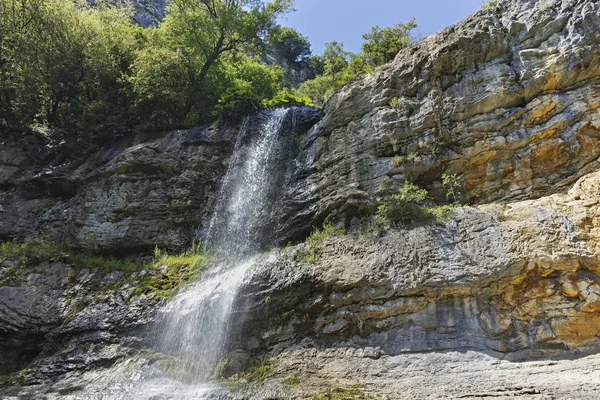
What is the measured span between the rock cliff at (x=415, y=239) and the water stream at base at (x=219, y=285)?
0.46 m

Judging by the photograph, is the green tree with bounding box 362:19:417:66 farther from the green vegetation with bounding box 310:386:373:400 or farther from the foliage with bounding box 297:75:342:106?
the green vegetation with bounding box 310:386:373:400

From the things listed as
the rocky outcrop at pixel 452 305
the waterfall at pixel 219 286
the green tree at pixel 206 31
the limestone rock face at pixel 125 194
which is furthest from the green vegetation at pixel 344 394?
the green tree at pixel 206 31

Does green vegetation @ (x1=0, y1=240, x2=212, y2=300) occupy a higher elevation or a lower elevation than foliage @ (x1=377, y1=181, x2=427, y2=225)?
lower

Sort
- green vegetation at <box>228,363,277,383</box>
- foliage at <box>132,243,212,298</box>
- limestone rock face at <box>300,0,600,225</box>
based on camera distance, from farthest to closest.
A: foliage at <box>132,243,212,298</box>
limestone rock face at <box>300,0,600,225</box>
green vegetation at <box>228,363,277,383</box>

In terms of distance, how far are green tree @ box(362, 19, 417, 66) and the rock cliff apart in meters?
2.01

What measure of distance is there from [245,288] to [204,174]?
5.61 metres

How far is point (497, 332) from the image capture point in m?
6.24

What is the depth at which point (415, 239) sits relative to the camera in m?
7.82

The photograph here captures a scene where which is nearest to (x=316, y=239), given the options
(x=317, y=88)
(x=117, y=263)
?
(x=117, y=263)

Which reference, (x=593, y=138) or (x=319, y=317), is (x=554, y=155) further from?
(x=319, y=317)

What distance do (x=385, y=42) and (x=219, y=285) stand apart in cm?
948

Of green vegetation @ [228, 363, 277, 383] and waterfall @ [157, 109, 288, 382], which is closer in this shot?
green vegetation @ [228, 363, 277, 383]

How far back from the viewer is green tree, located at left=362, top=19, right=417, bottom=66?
42.7ft

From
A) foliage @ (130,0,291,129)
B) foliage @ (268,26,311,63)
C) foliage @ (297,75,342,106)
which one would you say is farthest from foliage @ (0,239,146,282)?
foliage @ (268,26,311,63)
